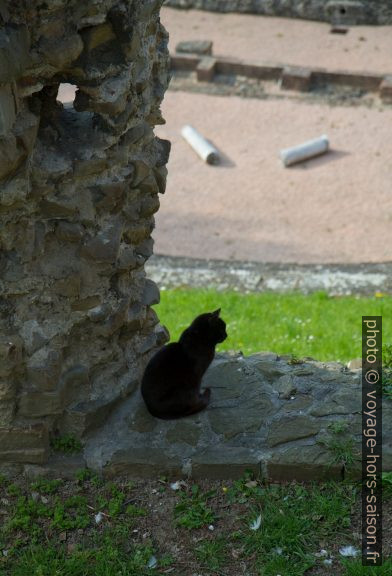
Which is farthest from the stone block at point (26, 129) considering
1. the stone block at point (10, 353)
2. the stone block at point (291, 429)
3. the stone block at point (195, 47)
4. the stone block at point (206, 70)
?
the stone block at point (195, 47)

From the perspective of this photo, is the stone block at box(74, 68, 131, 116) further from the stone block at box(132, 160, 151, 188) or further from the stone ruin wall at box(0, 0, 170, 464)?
the stone block at box(132, 160, 151, 188)

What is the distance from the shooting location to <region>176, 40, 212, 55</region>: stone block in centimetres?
1493

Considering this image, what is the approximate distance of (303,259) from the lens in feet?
32.6

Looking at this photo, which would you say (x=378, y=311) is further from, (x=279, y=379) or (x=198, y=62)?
(x=198, y=62)

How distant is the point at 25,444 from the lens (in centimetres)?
498

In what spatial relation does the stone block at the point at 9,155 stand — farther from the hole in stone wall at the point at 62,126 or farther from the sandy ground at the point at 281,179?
the sandy ground at the point at 281,179

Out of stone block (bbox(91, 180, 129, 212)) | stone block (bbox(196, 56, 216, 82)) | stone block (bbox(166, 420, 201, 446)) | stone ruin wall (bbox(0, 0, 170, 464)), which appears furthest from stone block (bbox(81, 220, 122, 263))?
stone block (bbox(196, 56, 216, 82))

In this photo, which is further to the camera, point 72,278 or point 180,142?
point 180,142

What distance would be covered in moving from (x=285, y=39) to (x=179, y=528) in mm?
12697

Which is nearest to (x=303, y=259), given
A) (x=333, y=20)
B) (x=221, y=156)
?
(x=221, y=156)

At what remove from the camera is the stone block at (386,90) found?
1364 centimetres

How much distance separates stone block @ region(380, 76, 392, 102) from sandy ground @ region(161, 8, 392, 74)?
0.79 m

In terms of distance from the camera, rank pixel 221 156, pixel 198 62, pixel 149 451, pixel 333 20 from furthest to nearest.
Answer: pixel 333 20 → pixel 198 62 → pixel 221 156 → pixel 149 451

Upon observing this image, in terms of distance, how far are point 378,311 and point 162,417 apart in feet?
12.4
